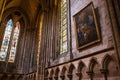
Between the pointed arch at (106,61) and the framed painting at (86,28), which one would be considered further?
the framed painting at (86,28)

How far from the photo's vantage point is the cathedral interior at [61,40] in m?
4.29

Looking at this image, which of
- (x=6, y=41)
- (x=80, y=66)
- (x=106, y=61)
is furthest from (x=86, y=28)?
(x=6, y=41)

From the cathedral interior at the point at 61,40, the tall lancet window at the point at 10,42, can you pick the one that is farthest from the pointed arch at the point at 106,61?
the tall lancet window at the point at 10,42

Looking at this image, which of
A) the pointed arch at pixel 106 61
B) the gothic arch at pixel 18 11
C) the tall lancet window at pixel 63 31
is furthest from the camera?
the gothic arch at pixel 18 11

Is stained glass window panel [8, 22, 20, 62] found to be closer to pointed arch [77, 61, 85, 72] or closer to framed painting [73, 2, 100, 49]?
framed painting [73, 2, 100, 49]

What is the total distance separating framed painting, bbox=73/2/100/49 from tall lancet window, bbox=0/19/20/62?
9180mm

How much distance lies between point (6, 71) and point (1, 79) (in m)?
0.85

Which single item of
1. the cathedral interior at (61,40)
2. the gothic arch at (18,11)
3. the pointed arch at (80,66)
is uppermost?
the gothic arch at (18,11)

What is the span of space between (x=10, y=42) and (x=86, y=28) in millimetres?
10083

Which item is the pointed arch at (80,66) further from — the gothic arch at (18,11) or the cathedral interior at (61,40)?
the gothic arch at (18,11)

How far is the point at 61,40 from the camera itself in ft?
27.1

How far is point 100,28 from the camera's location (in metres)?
4.93

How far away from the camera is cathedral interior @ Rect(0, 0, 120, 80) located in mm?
4289

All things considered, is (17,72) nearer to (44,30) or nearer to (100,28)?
(44,30)
